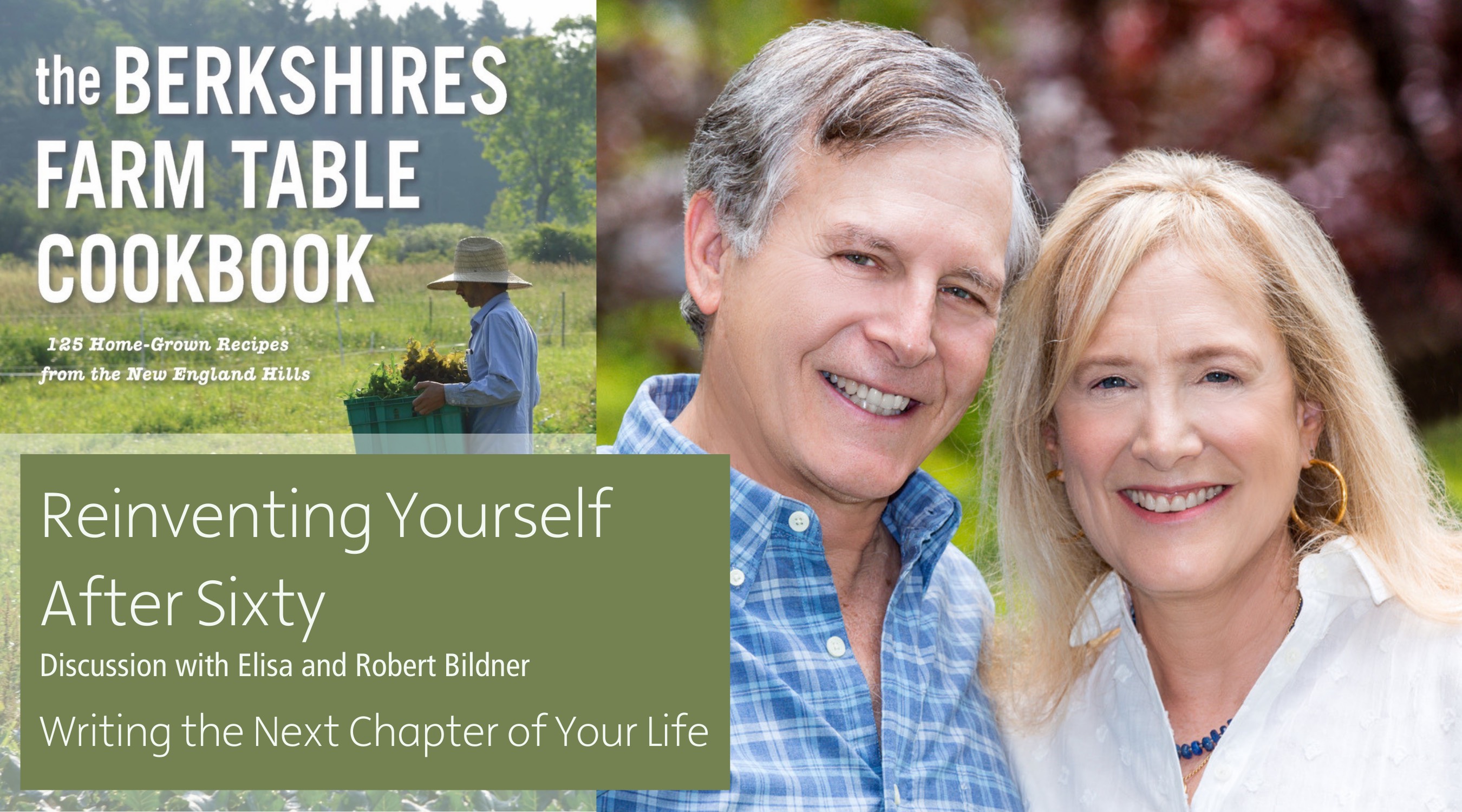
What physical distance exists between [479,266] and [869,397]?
175 cm

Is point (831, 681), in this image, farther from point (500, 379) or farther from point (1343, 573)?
→ point (500, 379)

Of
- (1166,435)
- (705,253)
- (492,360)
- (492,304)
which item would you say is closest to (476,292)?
(492,304)

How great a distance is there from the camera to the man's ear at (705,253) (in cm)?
229

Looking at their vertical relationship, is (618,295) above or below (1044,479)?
above

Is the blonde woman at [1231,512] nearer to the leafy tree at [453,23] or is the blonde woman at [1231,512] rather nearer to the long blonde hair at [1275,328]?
the long blonde hair at [1275,328]

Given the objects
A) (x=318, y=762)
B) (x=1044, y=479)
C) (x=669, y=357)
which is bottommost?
(x=318, y=762)

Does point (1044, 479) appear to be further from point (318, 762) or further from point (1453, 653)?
point (318, 762)

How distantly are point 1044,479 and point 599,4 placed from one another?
5.43 feet

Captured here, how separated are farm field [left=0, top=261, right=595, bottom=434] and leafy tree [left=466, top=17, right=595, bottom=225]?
0.19 meters

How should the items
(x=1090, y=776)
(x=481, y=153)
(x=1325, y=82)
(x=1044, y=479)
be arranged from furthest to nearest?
(x=481, y=153)
(x=1325, y=82)
(x=1044, y=479)
(x=1090, y=776)

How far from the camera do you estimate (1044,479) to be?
7.92 ft

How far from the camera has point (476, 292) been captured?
11.4 feet

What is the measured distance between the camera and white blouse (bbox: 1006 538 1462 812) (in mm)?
1816

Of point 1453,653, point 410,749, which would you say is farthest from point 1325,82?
point 410,749
